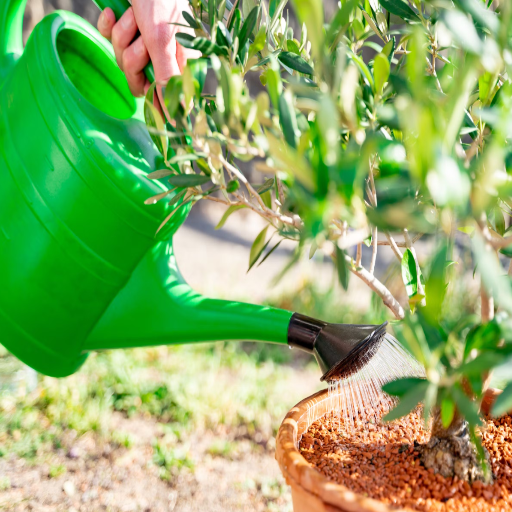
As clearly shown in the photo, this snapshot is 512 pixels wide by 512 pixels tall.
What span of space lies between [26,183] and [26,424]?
97 centimetres

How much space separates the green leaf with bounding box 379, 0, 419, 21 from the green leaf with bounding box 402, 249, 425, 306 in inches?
10.3

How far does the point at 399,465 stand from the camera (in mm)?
604

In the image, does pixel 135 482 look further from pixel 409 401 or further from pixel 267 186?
pixel 409 401

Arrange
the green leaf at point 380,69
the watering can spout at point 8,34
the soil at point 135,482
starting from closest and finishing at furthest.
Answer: the green leaf at point 380,69, the watering can spout at point 8,34, the soil at point 135,482

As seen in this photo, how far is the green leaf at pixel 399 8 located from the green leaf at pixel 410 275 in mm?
261

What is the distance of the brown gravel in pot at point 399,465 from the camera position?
53 centimetres

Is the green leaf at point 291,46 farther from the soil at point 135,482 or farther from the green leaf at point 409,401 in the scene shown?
the soil at point 135,482

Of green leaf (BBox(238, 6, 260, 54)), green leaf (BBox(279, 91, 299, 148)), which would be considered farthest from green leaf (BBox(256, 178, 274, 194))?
green leaf (BBox(279, 91, 299, 148))

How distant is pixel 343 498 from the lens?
0.46m

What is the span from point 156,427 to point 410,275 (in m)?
1.10

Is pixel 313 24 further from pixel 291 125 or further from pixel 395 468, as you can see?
pixel 395 468

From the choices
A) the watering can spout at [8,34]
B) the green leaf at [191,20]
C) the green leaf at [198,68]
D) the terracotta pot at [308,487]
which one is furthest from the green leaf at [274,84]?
the watering can spout at [8,34]

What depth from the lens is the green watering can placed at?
63 centimetres

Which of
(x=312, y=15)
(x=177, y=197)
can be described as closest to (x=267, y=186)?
(x=177, y=197)
